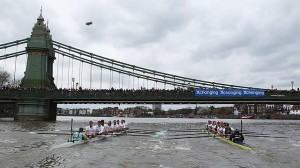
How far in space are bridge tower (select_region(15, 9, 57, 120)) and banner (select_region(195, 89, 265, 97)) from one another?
25689mm

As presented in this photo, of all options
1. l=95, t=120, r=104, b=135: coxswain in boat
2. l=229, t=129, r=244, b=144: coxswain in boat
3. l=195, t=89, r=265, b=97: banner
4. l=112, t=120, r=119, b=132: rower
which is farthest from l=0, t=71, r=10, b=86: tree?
l=229, t=129, r=244, b=144: coxswain in boat

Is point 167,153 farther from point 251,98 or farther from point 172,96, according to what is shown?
point 251,98

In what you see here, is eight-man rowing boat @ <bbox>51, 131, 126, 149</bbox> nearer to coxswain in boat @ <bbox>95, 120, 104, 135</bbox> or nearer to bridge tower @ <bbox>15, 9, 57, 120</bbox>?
coxswain in boat @ <bbox>95, 120, 104, 135</bbox>

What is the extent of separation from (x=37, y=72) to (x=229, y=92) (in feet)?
106

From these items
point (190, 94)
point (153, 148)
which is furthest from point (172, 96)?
point (153, 148)

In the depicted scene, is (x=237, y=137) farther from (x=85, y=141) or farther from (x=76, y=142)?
(x=76, y=142)

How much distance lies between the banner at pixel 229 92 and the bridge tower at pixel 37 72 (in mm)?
25689

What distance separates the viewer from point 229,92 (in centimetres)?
6331

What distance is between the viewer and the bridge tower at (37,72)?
61469 millimetres

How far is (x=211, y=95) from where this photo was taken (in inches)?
2467

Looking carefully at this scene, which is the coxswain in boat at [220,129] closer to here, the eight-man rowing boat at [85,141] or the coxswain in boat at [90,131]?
the eight-man rowing boat at [85,141]

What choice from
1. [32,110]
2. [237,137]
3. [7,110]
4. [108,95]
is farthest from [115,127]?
[7,110]

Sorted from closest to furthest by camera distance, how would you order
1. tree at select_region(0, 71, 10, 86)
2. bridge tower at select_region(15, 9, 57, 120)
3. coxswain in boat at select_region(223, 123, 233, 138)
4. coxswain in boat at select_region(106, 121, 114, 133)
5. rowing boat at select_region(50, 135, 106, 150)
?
rowing boat at select_region(50, 135, 106, 150)
coxswain in boat at select_region(223, 123, 233, 138)
coxswain in boat at select_region(106, 121, 114, 133)
bridge tower at select_region(15, 9, 57, 120)
tree at select_region(0, 71, 10, 86)

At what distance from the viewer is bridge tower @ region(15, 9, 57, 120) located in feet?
202
